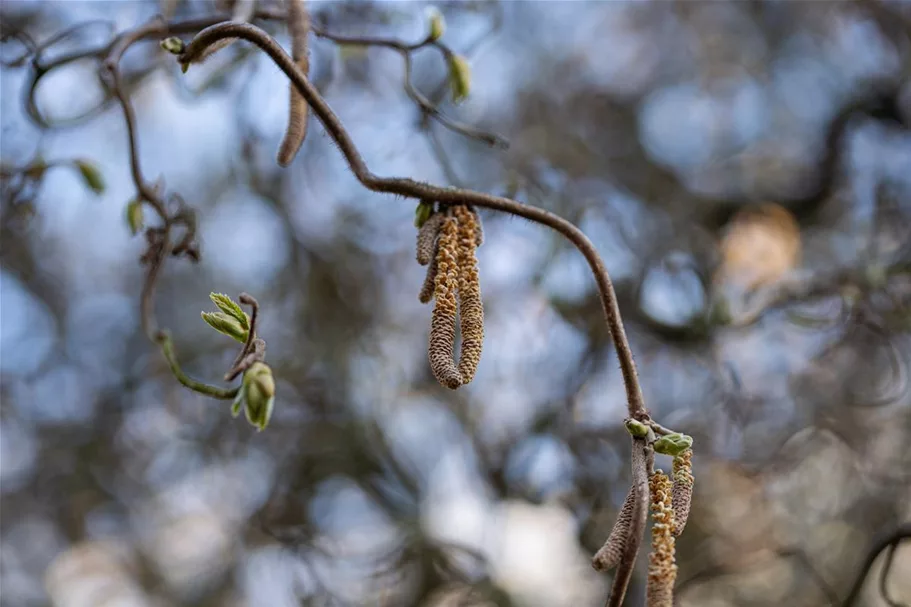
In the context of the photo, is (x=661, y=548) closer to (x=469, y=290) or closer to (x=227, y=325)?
(x=469, y=290)

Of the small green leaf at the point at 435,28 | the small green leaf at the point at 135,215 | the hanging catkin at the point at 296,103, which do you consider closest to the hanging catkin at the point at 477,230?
the hanging catkin at the point at 296,103

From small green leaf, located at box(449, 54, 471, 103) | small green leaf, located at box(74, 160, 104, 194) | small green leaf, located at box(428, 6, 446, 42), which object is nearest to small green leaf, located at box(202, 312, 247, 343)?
small green leaf, located at box(428, 6, 446, 42)

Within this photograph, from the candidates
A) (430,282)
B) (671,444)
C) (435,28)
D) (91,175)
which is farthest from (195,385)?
(91,175)

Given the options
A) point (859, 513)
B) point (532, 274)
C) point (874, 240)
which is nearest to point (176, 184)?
point (532, 274)

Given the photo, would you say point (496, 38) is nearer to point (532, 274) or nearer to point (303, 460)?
point (532, 274)

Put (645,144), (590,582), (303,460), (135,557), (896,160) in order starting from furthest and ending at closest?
1. (135,557)
2. (645,144)
3. (303,460)
4. (896,160)
5. (590,582)

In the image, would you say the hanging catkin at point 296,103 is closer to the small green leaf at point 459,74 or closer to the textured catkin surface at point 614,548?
the small green leaf at point 459,74

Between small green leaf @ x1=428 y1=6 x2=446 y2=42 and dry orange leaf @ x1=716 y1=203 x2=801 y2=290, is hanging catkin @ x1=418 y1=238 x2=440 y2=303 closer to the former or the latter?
small green leaf @ x1=428 y1=6 x2=446 y2=42
